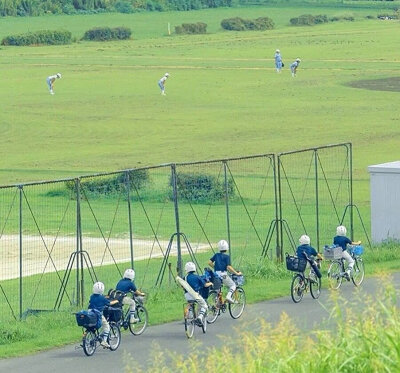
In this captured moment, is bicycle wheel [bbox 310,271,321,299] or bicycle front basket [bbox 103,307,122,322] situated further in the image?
bicycle wheel [bbox 310,271,321,299]

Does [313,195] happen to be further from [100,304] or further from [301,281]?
[100,304]

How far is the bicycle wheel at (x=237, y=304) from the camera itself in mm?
27016

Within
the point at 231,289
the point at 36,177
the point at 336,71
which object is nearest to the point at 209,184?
the point at 36,177

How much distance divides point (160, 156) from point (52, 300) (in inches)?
1049

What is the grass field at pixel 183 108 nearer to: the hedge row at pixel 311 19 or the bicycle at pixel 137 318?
the bicycle at pixel 137 318

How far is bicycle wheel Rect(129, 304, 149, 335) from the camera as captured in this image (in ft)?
83.6

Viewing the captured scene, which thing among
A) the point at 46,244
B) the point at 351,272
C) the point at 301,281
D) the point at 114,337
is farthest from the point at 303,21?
the point at 114,337

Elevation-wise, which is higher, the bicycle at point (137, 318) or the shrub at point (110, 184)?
the bicycle at point (137, 318)

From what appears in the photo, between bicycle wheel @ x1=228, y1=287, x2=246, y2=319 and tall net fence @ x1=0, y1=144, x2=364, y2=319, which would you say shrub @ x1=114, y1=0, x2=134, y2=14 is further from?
bicycle wheel @ x1=228, y1=287, x2=246, y2=319

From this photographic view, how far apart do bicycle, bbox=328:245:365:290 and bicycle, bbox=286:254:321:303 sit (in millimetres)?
567

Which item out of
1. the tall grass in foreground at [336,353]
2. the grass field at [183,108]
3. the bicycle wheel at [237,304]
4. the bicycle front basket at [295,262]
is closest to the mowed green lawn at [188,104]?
the grass field at [183,108]

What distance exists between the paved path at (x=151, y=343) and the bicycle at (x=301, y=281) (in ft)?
0.54

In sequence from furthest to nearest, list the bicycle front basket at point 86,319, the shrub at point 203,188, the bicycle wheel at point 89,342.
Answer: the shrub at point 203,188
the bicycle wheel at point 89,342
the bicycle front basket at point 86,319

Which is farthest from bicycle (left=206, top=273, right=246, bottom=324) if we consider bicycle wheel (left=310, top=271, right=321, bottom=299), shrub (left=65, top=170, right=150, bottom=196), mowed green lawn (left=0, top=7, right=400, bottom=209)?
mowed green lawn (left=0, top=7, right=400, bottom=209)
